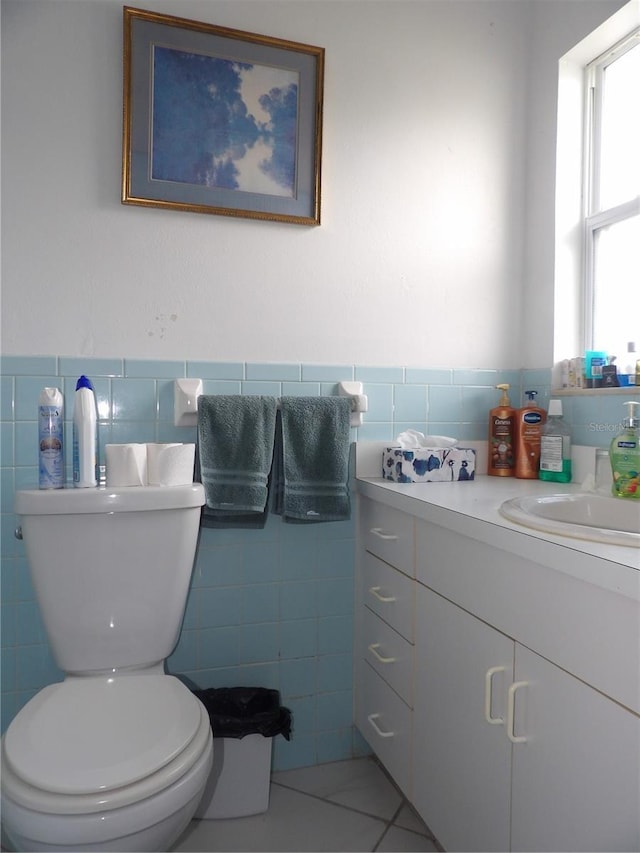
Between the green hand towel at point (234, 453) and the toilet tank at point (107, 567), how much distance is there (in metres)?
0.12

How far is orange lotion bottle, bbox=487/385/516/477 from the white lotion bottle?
3.78 ft

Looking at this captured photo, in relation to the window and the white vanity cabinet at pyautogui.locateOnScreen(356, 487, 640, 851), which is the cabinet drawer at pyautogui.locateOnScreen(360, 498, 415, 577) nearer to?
the white vanity cabinet at pyautogui.locateOnScreen(356, 487, 640, 851)

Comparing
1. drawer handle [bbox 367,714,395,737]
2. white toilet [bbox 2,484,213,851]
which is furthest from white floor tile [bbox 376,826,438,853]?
white toilet [bbox 2,484,213,851]

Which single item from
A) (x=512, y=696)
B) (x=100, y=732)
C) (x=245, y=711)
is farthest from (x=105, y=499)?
(x=512, y=696)

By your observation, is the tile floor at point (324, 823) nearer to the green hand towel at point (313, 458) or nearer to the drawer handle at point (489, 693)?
the drawer handle at point (489, 693)

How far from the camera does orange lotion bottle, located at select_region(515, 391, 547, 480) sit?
1681 mm

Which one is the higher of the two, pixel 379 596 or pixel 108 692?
pixel 379 596

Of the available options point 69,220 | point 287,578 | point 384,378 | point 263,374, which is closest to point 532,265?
point 384,378

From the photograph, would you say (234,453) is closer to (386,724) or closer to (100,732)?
(100,732)

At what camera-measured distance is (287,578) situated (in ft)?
5.43

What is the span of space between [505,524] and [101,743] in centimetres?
83

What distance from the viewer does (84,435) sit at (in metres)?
1.37

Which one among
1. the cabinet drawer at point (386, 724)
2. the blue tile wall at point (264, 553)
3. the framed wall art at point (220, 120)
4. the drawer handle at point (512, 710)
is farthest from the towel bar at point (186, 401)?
the drawer handle at point (512, 710)

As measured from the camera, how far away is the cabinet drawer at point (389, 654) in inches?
53.7
